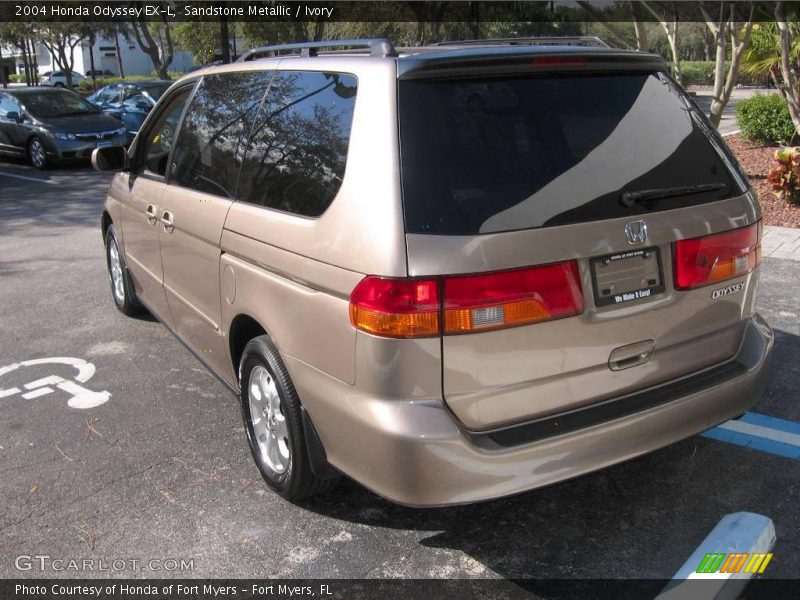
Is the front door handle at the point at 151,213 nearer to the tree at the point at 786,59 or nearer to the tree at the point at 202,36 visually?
the tree at the point at 786,59

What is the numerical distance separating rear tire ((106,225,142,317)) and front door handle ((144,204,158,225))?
1.03m

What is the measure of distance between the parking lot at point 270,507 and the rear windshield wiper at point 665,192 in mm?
1046

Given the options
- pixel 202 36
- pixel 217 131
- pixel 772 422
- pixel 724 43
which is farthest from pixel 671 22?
pixel 202 36

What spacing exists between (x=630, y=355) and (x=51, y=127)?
1478cm

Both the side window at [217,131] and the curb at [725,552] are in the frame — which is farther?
the side window at [217,131]

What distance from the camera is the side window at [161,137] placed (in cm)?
458

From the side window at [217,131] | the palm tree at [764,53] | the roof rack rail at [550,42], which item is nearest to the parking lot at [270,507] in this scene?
the side window at [217,131]

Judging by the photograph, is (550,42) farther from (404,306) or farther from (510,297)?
(404,306)

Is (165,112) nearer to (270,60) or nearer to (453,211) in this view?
(270,60)

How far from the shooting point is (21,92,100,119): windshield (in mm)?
15643

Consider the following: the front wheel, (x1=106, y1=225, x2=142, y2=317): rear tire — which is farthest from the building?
(x1=106, y1=225, x2=142, y2=317): rear tire

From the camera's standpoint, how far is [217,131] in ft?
12.7

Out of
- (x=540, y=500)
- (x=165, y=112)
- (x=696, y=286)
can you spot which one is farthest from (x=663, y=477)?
(x=165, y=112)

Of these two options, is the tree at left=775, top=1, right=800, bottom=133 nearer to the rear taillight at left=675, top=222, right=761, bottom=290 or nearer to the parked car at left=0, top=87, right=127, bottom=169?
the rear taillight at left=675, top=222, right=761, bottom=290
